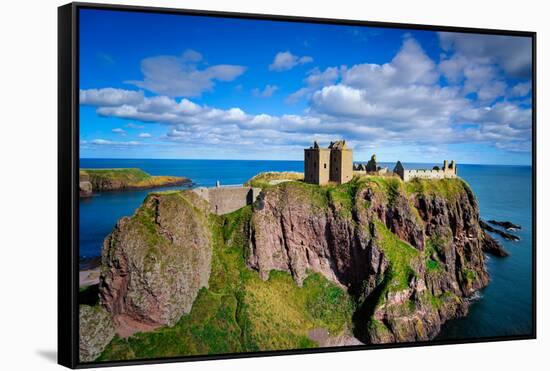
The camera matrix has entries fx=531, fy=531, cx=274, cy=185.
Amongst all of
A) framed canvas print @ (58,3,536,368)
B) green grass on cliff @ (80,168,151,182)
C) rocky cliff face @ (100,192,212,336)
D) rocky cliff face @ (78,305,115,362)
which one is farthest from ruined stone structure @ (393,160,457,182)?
rocky cliff face @ (78,305,115,362)

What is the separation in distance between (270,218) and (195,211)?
9.16 ft

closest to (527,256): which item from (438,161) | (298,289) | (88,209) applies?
(438,161)

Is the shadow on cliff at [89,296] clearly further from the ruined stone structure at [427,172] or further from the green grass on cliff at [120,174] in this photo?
→ the ruined stone structure at [427,172]

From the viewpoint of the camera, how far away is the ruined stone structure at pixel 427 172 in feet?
62.4

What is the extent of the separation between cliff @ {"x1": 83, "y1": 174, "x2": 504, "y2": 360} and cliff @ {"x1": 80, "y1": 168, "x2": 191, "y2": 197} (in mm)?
419

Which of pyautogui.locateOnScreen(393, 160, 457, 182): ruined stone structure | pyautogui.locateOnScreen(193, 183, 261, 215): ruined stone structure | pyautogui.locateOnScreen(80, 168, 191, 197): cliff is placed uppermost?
pyautogui.locateOnScreen(393, 160, 457, 182): ruined stone structure

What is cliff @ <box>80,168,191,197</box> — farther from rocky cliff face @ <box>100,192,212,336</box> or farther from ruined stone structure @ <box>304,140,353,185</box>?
ruined stone structure @ <box>304,140,353,185</box>

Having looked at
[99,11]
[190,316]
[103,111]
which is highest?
[99,11]

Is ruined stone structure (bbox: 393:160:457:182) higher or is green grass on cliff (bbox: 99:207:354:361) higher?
ruined stone structure (bbox: 393:160:457:182)

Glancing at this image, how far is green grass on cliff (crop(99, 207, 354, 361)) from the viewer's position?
1402 cm

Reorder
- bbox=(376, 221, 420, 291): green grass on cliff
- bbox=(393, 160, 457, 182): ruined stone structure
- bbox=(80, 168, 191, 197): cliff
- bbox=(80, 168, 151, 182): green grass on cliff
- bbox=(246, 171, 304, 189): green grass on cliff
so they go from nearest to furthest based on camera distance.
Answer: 1. bbox=(80, 168, 191, 197): cliff
2. bbox=(80, 168, 151, 182): green grass on cliff
3. bbox=(376, 221, 420, 291): green grass on cliff
4. bbox=(246, 171, 304, 189): green grass on cliff
5. bbox=(393, 160, 457, 182): ruined stone structure

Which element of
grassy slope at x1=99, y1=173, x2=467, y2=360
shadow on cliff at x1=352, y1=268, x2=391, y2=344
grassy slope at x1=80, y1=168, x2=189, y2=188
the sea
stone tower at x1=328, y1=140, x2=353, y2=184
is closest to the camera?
grassy slope at x1=80, y1=168, x2=189, y2=188

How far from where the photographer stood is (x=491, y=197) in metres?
18.4

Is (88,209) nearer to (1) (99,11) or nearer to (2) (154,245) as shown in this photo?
(2) (154,245)
